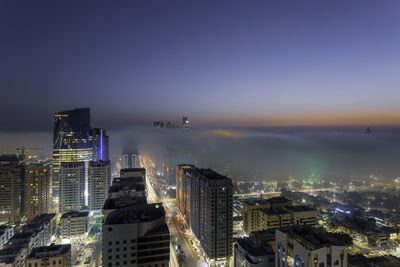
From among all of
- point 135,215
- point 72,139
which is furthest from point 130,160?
point 135,215

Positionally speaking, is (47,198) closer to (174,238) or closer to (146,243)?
(174,238)

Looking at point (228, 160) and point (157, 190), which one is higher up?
point (228, 160)

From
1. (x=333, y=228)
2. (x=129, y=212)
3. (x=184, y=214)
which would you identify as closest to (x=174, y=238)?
(x=184, y=214)

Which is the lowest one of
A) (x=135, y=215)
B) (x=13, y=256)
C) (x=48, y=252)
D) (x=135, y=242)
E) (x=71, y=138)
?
(x=13, y=256)

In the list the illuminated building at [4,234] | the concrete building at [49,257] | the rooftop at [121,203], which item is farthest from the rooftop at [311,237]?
the illuminated building at [4,234]

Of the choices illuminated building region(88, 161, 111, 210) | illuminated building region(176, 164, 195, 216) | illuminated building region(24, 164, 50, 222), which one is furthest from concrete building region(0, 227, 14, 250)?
illuminated building region(176, 164, 195, 216)

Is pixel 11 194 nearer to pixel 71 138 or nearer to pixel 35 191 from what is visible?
pixel 35 191

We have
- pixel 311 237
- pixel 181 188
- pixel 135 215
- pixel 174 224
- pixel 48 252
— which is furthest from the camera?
pixel 181 188
